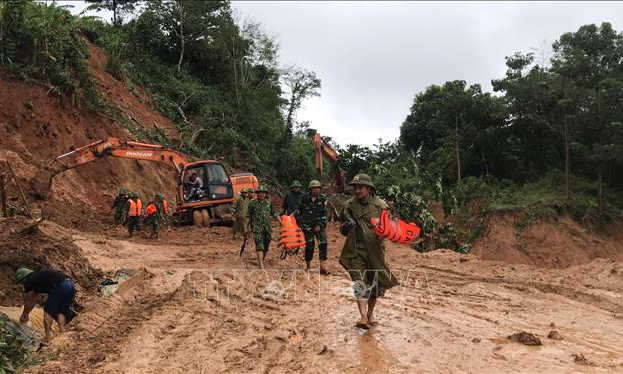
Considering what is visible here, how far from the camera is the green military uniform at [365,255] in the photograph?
22.6 ft

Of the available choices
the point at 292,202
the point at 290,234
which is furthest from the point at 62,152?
the point at 290,234

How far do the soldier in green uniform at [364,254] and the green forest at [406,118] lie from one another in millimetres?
12746

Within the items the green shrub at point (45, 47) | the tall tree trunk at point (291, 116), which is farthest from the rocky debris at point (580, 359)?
the tall tree trunk at point (291, 116)

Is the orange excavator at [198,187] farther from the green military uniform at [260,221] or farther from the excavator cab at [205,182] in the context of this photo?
the green military uniform at [260,221]

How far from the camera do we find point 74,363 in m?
6.42

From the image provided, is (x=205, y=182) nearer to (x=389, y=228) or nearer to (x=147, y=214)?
(x=147, y=214)

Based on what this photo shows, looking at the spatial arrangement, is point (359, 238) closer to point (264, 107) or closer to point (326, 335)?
point (326, 335)

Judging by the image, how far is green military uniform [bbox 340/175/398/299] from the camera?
6.88 meters

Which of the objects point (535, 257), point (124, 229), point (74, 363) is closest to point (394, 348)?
point (74, 363)

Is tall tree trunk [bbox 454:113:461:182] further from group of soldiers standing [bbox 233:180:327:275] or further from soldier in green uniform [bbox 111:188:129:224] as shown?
group of soldiers standing [bbox 233:180:327:275]

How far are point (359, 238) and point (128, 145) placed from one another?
1295 centimetres

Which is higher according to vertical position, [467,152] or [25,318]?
[467,152]

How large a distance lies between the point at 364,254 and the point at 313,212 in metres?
3.59

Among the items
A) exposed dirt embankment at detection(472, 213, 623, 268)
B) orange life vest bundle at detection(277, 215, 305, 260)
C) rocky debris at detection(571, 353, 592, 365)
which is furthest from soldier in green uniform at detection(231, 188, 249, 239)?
exposed dirt embankment at detection(472, 213, 623, 268)
